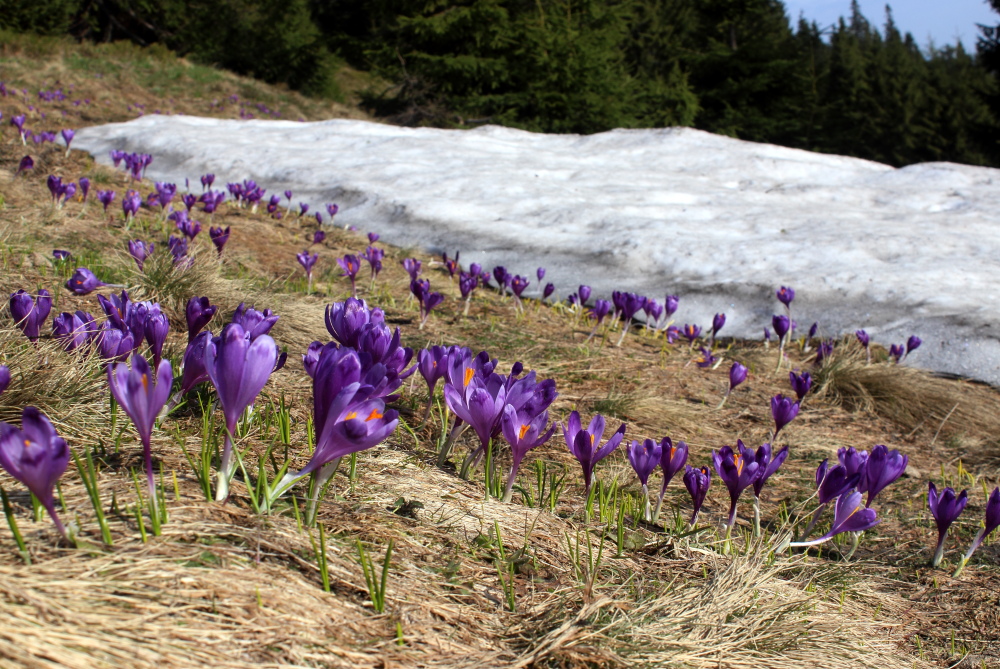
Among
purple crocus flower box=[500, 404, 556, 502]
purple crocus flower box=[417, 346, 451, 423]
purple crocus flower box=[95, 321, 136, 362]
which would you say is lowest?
purple crocus flower box=[500, 404, 556, 502]

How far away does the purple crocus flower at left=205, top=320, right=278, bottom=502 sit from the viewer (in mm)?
1322

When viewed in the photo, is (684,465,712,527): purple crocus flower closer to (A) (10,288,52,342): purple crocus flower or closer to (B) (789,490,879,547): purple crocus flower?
(B) (789,490,879,547): purple crocus flower

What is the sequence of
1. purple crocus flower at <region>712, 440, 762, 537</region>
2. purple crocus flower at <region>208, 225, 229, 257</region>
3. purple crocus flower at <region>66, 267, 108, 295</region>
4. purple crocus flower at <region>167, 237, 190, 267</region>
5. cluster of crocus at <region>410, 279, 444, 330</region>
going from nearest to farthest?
purple crocus flower at <region>712, 440, 762, 537</region>, purple crocus flower at <region>66, 267, 108, 295</region>, purple crocus flower at <region>167, 237, 190, 267</region>, cluster of crocus at <region>410, 279, 444, 330</region>, purple crocus flower at <region>208, 225, 229, 257</region>

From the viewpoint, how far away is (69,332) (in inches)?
79.9

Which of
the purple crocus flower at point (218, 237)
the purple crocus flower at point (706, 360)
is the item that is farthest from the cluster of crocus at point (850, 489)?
the purple crocus flower at point (218, 237)

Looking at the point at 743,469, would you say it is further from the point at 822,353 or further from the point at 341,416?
the point at 822,353

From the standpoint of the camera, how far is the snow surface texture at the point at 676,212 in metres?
4.81

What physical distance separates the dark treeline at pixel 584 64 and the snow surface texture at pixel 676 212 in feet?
26.8

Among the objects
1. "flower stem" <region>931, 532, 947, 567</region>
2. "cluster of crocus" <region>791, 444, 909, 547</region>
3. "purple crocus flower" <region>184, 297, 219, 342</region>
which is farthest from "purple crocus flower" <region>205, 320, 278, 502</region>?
"flower stem" <region>931, 532, 947, 567</region>

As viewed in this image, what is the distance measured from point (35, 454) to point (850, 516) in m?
1.88

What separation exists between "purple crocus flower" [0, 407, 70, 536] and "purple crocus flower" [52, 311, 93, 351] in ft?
3.30

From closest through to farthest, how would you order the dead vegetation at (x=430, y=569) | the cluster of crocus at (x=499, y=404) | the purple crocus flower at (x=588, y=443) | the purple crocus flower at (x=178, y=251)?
the dead vegetation at (x=430, y=569) → the cluster of crocus at (x=499, y=404) → the purple crocus flower at (x=588, y=443) → the purple crocus flower at (x=178, y=251)

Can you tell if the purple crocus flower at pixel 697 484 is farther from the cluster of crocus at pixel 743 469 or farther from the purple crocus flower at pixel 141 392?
the purple crocus flower at pixel 141 392

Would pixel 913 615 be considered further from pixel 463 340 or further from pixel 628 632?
pixel 463 340
